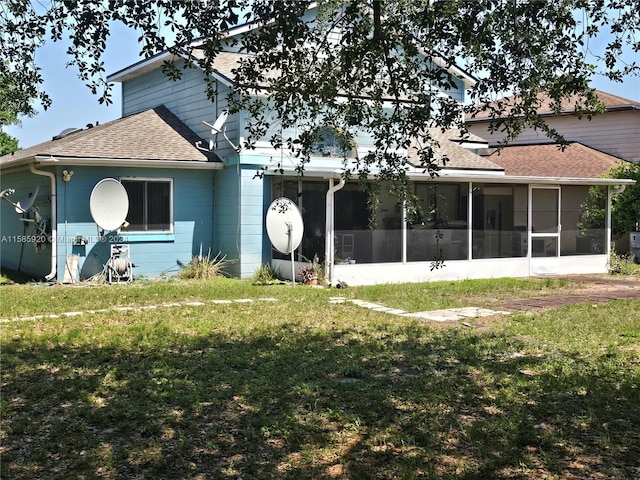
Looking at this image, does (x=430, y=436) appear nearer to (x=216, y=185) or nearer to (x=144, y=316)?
(x=144, y=316)

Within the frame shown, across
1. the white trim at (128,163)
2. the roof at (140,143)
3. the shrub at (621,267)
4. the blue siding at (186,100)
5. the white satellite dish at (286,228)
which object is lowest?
the shrub at (621,267)

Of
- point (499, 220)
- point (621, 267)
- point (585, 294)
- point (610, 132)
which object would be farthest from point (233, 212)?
point (610, 132)

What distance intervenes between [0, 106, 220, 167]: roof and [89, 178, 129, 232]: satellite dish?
709 mm

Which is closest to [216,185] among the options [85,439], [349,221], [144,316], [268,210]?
[268,210]

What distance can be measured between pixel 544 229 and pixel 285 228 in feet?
24.6

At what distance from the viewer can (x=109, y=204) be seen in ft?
46.3

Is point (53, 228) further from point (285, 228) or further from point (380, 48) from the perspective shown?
point (380, 48)

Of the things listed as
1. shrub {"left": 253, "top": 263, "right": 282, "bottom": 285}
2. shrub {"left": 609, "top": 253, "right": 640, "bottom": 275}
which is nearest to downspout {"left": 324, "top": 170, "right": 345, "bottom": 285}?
shrub {"left": 253, "top": 263, "right": 282, "bottom": 285}

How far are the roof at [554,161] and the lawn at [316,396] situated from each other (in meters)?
12.0

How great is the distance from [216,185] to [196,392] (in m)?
10.6

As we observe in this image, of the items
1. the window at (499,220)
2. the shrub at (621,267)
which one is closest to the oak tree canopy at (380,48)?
the window at (499,220)

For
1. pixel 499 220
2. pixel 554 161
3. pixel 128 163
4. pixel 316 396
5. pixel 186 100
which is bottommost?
pixel 316 396

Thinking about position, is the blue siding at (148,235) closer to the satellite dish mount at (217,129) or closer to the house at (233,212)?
the house at (233,212)

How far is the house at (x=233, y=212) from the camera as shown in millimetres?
14422
